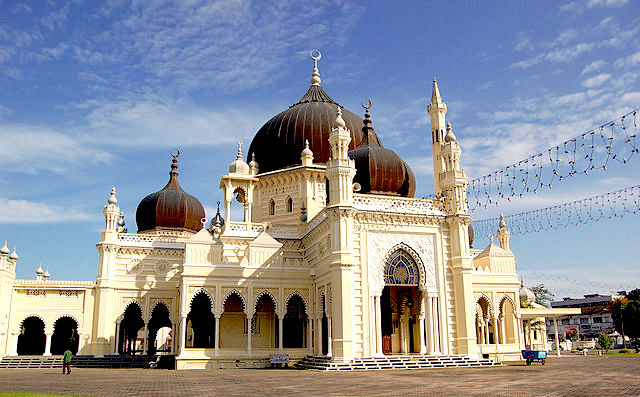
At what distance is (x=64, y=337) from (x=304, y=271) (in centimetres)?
2140

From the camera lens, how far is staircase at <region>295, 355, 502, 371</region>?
83.3 feet

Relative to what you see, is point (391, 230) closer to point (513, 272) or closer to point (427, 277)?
point (427, 277)

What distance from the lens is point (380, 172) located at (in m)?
33.0

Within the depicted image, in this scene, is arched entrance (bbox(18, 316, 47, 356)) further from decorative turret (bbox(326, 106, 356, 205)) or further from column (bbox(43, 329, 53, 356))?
decorative turret (bbox(326, 106, 356, 205))

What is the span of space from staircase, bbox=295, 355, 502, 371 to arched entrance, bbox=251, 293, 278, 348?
389 centimetres

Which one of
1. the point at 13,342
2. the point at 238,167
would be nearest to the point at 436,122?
the point at 238,167

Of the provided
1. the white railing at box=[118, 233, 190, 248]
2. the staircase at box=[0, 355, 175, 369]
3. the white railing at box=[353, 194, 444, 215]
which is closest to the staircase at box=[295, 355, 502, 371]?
the white railing at box=[353, 194, 444, 215]

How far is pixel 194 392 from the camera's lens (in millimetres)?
15102

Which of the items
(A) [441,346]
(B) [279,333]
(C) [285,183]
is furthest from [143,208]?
(A) [441,346]

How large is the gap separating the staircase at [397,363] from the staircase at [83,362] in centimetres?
1087

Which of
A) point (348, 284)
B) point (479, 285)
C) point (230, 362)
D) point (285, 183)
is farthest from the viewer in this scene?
point (285, 183)

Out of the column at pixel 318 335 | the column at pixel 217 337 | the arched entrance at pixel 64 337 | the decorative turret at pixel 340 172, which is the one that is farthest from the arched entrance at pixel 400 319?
the arched entrance at pixel 64 337

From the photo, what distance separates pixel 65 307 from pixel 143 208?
31.5 ft

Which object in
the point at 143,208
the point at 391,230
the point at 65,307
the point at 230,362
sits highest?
the point at 143,208
